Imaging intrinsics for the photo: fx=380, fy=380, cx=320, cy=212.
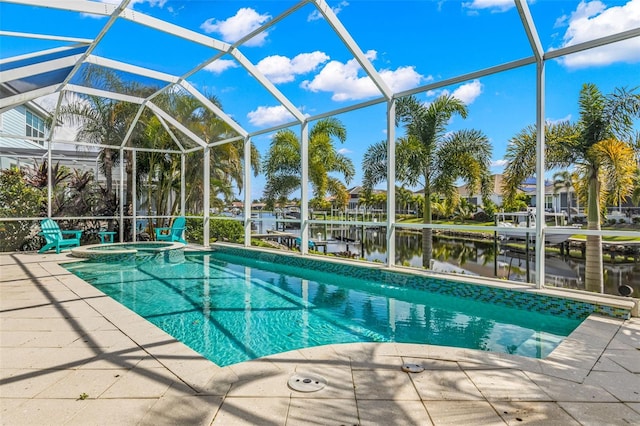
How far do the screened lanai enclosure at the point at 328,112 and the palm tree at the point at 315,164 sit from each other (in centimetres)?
6

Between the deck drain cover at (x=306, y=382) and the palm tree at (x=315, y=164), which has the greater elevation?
the palm tree at (x=315, y=164)

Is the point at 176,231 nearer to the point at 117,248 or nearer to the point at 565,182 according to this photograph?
A: the point at 117,248

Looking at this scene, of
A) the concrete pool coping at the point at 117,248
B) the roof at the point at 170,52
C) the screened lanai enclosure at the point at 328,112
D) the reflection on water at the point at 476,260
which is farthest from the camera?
the reflection on water at the point at 476,260

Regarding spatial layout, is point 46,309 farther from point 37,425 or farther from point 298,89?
point 298,89

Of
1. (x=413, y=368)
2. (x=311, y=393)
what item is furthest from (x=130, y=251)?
(x=413, y=368)

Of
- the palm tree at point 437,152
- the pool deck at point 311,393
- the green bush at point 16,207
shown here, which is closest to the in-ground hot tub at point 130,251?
the green bush at point 16,207

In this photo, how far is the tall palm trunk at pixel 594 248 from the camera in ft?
23.1

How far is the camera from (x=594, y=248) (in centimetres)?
708

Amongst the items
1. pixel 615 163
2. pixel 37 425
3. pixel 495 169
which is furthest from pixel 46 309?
pixel 495 169

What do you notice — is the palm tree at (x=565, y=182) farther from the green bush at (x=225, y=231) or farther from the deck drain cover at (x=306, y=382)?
the green bush at (x=225, y=231)

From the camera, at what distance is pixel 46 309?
4.57m

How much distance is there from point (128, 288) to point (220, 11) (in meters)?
5.21

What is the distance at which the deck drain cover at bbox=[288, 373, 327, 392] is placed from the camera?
2.50 metres

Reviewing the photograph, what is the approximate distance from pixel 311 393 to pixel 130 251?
29.8ft
